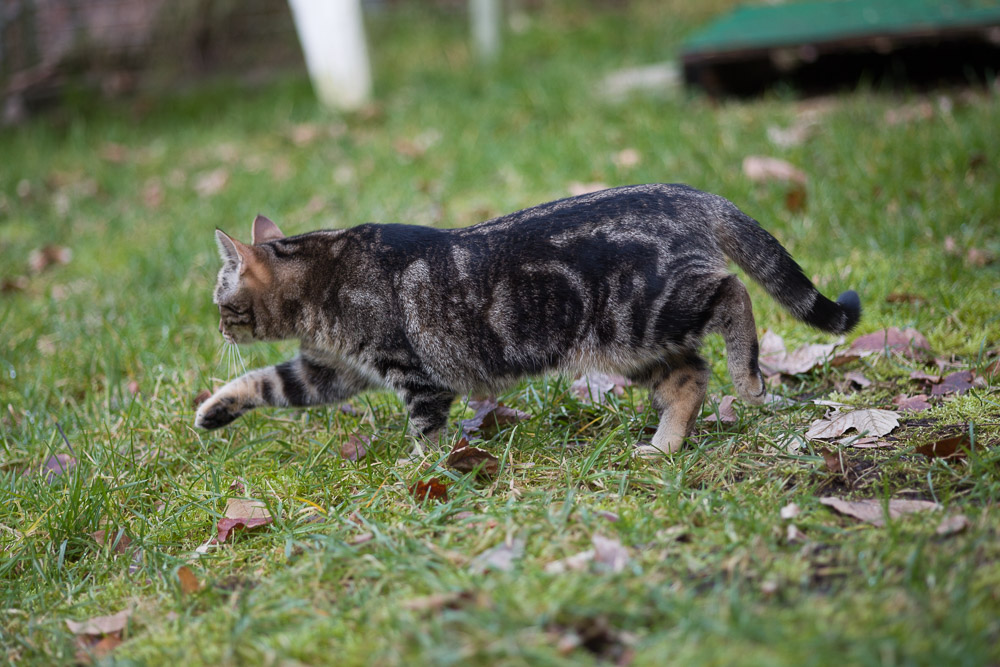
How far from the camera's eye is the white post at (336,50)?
7453mm

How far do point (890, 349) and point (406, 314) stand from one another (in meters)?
1.87

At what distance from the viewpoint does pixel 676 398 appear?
9.50ft

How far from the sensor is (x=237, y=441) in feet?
Answer: 10.7

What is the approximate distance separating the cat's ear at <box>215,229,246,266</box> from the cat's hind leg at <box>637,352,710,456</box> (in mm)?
1505

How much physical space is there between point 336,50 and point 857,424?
612cm

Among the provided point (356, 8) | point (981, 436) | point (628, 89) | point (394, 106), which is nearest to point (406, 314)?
point (981, 436)

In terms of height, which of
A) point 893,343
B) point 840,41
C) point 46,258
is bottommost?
point 893,343

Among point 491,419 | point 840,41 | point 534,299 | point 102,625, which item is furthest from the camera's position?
point 840,41

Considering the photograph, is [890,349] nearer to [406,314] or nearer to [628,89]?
[406,314]

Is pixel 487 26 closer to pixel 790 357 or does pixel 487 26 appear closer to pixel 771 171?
pixel 771 171

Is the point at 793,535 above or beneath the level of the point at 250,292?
beneath

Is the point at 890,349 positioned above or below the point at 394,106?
below

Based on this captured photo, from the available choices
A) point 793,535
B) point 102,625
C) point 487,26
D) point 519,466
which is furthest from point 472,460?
point 487,26

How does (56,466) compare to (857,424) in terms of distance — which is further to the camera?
(56,466)
